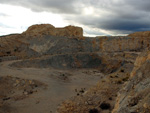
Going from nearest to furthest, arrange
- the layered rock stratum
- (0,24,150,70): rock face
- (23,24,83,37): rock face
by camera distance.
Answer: the layered rock stratum, (0,24,150,70): rock face, (23,24,83,37): rock face

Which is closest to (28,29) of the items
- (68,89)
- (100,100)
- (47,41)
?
(47,41)

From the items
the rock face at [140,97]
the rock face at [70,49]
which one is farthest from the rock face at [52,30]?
the rock face at [140,97]

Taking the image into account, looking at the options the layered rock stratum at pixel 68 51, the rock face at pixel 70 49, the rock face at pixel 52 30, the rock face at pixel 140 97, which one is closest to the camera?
the rock face at pixel 140 97

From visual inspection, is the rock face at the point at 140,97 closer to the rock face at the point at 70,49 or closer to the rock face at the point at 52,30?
the rock face at the point at 70,49

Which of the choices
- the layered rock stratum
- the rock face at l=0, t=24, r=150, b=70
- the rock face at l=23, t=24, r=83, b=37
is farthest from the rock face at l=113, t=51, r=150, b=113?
the rock face at l=23, t=24, r=83, b=37

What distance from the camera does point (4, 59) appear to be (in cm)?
3050

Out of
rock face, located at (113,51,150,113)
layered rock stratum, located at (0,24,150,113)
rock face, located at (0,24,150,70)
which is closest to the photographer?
rock face, located at (113,51,150,113)

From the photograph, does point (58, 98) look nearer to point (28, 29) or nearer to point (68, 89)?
point (68, 89)

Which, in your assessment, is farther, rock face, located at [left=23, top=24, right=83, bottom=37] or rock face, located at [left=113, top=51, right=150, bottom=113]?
rock face, located at [left=23, top=24, right=83, bottom=37]

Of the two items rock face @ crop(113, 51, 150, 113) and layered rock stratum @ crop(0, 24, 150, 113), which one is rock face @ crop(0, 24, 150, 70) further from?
rock face @ crop(113, 51, 150, 113)

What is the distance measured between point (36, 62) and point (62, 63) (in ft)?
18.6

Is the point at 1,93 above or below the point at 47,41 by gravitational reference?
below

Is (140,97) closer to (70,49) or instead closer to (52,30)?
(70,49)

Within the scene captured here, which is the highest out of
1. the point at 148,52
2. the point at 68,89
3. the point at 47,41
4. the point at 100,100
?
the point at 47,41
